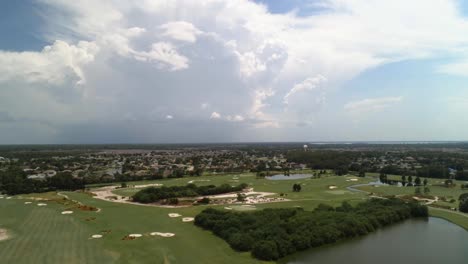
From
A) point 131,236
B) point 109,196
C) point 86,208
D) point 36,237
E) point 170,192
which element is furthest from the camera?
point 109,196

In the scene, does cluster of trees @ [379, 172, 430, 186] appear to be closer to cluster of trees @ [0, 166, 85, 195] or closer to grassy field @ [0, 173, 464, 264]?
grassy field @ [0, 173, 464, 264]

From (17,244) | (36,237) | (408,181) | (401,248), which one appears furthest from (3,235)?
(408,181)

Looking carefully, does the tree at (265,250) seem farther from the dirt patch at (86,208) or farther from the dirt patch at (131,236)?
the dirt patch at (86,208)

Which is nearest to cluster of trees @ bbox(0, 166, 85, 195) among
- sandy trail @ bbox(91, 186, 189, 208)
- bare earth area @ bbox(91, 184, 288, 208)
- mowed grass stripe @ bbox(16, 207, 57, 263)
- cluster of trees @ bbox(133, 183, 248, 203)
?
sandy trail @ bbox(91, 186, 189, 208)

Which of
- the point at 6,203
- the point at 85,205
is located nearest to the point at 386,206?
the point at 85,205

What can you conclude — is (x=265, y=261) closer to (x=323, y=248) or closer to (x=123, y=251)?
(x=323, y=248)

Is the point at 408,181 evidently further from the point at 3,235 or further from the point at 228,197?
the point at 3,235
